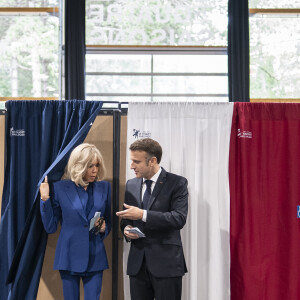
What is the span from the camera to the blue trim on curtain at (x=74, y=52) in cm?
663

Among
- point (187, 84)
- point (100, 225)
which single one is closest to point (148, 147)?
point (100, 225)

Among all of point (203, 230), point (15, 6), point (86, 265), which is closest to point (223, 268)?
point (203, 230)

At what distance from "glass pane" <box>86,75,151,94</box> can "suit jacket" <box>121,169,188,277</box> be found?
11.1 feet

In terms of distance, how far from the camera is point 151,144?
145 inches

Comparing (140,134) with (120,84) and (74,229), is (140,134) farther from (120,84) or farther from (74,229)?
(120,84)

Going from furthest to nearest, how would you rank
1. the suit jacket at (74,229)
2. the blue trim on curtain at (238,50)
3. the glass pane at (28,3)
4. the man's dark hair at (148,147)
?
the glass pane at (28,3) → the blue trim on curtain at (238,50) → the suit jacket at (74,229) → the man's dark hair at (148,147)

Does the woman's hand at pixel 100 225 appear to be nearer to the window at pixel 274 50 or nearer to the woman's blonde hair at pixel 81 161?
the woman's blonde hair at pixel 81 161

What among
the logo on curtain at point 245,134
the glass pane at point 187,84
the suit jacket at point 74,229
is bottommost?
the suit jacket at point 74,229

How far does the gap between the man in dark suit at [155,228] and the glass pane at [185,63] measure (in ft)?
11.2

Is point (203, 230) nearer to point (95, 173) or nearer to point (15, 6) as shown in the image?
point (95, 173)

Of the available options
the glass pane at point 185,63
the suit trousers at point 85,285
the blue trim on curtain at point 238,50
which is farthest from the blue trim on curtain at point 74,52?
the suit trousers at point 85,285

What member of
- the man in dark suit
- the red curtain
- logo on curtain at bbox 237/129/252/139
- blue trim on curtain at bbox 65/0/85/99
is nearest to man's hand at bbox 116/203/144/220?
the man in dark suit

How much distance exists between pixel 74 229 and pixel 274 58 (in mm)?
4178

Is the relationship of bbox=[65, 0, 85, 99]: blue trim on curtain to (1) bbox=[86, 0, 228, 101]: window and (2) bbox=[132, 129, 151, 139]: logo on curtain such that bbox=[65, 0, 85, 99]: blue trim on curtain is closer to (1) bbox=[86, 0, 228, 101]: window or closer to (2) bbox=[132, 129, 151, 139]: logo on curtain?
(1) bbox=[86, 0, 228, 101]: window
